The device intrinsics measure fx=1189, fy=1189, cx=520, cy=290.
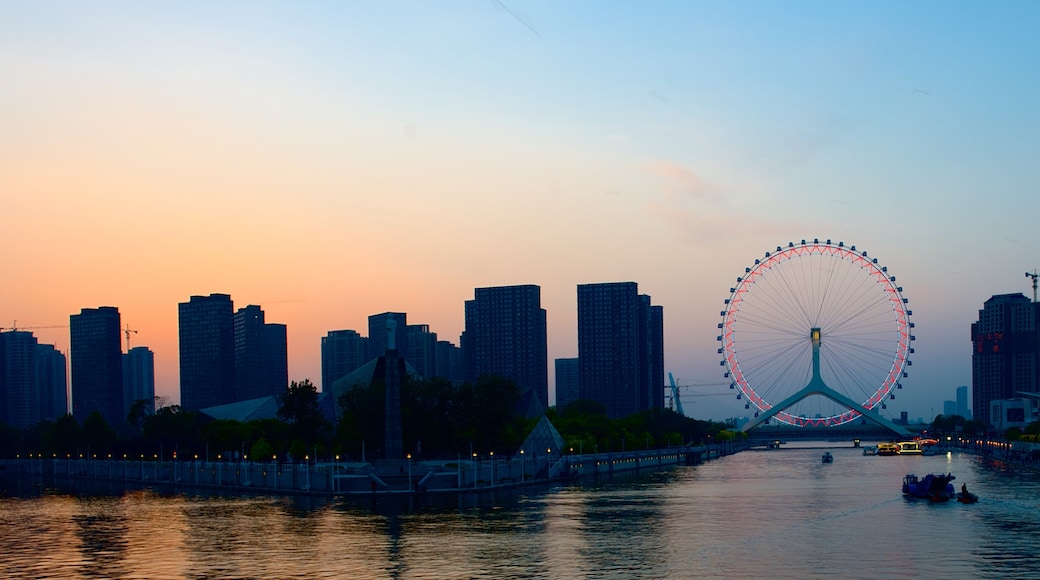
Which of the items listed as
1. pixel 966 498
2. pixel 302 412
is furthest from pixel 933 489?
pixel 302 412

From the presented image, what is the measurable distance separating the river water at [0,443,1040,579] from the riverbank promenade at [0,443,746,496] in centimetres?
505

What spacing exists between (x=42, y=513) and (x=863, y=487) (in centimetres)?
6900

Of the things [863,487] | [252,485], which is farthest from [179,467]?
[863,487]

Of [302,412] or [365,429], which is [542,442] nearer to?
[365,429]

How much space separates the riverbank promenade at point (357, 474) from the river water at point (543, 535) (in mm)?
5049

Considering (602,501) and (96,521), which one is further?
(602,501)

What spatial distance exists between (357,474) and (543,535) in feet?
136

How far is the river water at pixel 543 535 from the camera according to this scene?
53562 mm

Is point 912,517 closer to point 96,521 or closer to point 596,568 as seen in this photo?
A: point 596,568

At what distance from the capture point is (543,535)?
66625 mm

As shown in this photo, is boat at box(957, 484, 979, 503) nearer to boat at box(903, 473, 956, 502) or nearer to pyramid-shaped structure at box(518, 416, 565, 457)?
boat at box(903, 473, 956, 502)

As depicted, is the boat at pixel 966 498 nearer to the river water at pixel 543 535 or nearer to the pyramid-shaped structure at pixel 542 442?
the river water at pixel 543 535

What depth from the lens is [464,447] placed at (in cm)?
13238

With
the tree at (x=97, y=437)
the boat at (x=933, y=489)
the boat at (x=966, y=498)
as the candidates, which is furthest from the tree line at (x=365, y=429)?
the boat at (x=966, y=498)
